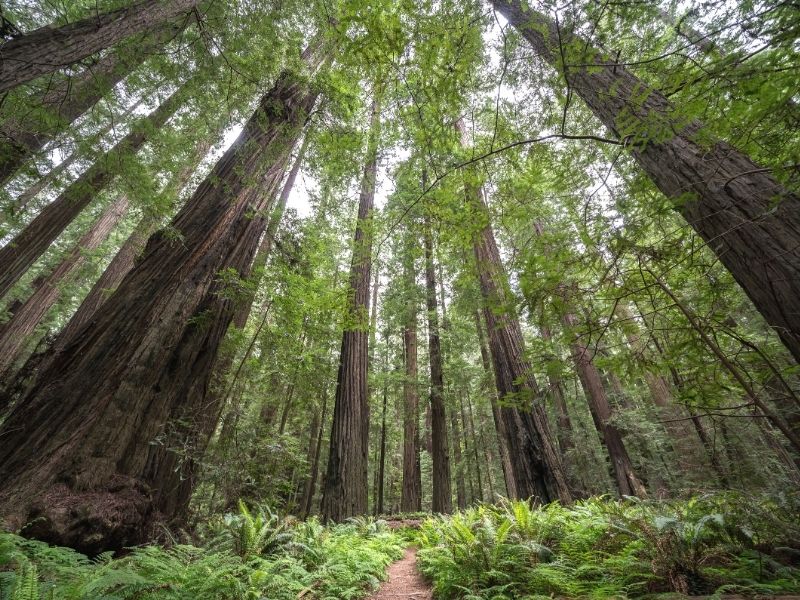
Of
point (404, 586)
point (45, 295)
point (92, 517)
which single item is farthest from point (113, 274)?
point (404, 586)

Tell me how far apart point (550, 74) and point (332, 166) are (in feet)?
8.99

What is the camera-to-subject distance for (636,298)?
284 cm

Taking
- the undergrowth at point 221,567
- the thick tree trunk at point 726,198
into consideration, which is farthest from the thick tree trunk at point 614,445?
the undergrowth at point 221,567

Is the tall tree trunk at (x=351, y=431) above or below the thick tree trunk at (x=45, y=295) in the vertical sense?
below

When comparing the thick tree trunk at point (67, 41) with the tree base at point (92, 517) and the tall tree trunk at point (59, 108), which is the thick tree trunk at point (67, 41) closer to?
the tall tree trunk at point (59, 108)

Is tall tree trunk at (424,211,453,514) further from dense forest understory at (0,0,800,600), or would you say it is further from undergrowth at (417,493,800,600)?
undergrowth at (417,493,800,600)

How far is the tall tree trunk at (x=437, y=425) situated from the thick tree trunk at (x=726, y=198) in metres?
5.22

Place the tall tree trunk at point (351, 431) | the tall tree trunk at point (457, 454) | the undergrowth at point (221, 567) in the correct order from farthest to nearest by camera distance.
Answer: the tall tree trunk at point (457, 454) → the tall tree trunk at point (351, 431) → the undergrowth at point (221, 567)

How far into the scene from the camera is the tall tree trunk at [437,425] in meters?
8.91

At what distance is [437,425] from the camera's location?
9742mm

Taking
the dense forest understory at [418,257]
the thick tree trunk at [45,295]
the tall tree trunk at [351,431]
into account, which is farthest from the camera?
the thick tree trunk at [45,295]

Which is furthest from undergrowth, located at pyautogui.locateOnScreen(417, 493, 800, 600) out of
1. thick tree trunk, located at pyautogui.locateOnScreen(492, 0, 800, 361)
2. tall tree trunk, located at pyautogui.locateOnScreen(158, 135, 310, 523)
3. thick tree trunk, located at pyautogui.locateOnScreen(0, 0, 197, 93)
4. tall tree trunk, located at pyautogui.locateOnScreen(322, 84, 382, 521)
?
thick tree trunk, located at pyautogui.locateOnScreen(0, 0, 197, 93)

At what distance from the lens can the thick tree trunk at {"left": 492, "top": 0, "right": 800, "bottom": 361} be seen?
218 cm

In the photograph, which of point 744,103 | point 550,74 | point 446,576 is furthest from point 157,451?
point 550,74
